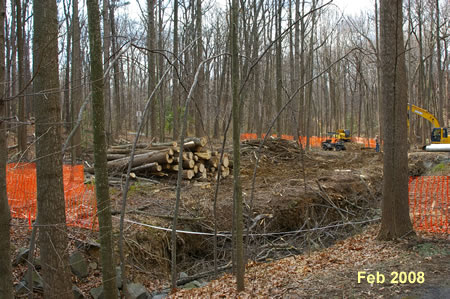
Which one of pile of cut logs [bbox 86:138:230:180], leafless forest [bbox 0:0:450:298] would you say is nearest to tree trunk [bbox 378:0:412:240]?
leafless forest [bbox 0:0:450:298]

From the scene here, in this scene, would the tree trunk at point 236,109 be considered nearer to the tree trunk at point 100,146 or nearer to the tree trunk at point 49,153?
the tree trunk at point 100,146

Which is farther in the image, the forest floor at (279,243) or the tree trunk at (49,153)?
the forest floor at (279,243)

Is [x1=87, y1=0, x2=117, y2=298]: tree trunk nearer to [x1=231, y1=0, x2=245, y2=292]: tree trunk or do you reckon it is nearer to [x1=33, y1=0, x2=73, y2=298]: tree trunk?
[x1=33, y1=0, x2=73, y2=298]: tree trunk

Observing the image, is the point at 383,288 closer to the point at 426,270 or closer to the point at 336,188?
the point at 426,270

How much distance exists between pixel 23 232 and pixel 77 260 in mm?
1522

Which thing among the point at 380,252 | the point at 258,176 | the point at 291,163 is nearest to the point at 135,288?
the point at 380,252

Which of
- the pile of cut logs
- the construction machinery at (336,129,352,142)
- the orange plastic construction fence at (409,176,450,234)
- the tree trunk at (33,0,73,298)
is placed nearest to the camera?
the tree trunk at (33,0,73,298)

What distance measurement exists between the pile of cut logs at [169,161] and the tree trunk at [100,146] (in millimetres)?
6355

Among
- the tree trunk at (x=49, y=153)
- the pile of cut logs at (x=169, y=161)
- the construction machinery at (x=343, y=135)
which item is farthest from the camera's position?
the construction machinery at (x=343, y=135)

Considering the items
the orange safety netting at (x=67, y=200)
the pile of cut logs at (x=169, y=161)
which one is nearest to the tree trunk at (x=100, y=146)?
the orange safety netting at (x=67, y=200)

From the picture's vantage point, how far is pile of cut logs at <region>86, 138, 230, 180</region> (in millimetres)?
10859

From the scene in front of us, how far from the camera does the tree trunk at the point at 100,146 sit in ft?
12.9

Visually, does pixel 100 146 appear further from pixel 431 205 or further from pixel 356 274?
pixel 431 205

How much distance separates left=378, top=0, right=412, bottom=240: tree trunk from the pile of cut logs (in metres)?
5.49
